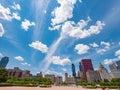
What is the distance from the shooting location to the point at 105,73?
589 feet

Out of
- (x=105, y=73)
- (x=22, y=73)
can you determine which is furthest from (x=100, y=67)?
(x=22, y=73)

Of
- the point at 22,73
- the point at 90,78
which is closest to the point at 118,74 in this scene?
the point at 90,78

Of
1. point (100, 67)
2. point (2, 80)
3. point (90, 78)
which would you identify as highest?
point (100, 67)

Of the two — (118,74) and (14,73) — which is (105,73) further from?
(14,73)

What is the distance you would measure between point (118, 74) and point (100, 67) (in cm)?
2719

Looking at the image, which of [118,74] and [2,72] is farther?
[118,74]

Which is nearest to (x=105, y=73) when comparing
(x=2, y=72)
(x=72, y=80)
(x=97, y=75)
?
(x=97, y=75)

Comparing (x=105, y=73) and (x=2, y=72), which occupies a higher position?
(x=105, y=73)

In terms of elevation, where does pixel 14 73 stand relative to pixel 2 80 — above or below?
above

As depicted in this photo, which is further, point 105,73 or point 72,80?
point 72,80

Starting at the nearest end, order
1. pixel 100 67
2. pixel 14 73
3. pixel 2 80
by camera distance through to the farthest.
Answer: pixel 2 80 → pixel 14 73 → pixel 100 67

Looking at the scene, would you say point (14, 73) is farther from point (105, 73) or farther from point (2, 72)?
point (105, 73)

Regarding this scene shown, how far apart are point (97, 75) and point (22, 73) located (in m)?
104

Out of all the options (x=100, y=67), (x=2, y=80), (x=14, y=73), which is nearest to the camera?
(x=2, y=80)
